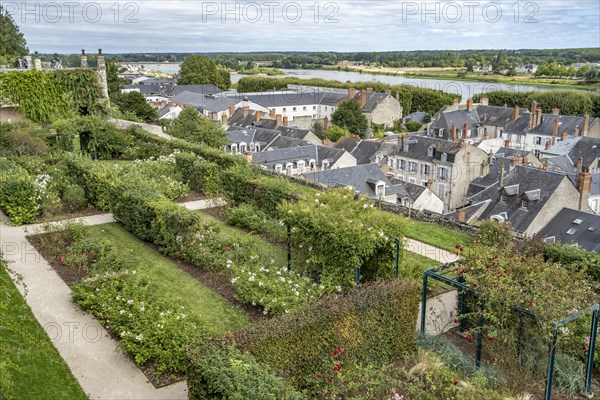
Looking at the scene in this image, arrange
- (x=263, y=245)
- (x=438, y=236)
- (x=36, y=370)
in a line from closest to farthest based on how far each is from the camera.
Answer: (x=36, y=370) < (x=263, y=245) < (x=438, y=236)

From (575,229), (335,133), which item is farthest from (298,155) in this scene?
(335,133)

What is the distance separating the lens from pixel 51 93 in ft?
92.2

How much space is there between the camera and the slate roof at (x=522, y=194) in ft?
83.7

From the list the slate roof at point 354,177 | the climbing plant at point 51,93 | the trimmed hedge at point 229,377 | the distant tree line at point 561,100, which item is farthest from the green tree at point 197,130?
the distant tree line at point 561,100

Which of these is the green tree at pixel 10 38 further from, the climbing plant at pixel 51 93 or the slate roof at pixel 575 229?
the slate roof at pixel 575 229

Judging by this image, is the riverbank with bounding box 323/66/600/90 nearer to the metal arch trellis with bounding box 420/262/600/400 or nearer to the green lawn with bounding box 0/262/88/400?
the metal arch trellis with bounding box 420/262/600/400

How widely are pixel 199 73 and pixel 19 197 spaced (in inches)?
2945

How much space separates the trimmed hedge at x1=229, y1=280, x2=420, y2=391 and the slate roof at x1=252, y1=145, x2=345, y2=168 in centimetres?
2650

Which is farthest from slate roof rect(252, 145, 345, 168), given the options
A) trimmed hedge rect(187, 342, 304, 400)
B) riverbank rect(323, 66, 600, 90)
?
riverbank rect(323, 66, 600, 90)

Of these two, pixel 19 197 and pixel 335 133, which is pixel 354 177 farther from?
pixel 335 133

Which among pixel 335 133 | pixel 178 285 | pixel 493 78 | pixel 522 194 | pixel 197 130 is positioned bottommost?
pixel 522 194

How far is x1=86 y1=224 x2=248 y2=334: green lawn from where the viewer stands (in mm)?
10141

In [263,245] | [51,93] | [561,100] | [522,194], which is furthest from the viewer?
[561,100]

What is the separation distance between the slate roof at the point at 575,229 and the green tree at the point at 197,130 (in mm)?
17256
